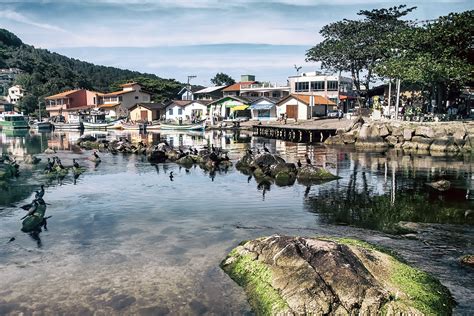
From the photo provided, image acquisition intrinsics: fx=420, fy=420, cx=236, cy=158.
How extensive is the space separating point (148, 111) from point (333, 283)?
274 feet

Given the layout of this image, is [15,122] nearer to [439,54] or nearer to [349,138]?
[349,138]

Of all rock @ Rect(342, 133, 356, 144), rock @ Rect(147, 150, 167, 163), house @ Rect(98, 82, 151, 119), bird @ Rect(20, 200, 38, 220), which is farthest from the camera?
house @ Rect(98, 82, 151, 119)

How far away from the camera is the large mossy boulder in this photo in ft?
32.4

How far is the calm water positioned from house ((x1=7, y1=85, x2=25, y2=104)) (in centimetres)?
9355

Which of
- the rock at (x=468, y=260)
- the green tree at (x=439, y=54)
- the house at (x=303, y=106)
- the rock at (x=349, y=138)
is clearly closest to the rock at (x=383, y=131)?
the rock at (x=349, y=138)

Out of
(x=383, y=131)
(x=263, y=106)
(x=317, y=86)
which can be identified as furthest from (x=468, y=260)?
(x=317, y=86)

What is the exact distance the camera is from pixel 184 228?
17797 millimetres

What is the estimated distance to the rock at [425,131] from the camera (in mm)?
43438

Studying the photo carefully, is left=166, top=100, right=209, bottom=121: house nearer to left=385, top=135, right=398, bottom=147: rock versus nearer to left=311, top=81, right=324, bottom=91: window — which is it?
left=311, top=81, right=324, bottom=91: window

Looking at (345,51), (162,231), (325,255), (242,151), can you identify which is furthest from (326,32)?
(325,255)

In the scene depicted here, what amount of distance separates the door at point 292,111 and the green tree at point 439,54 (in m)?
25.3

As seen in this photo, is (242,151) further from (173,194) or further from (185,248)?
(185,248)

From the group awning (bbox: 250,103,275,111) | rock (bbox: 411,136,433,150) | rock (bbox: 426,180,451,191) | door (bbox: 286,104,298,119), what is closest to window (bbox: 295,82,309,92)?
awning (bbox: 250,103,275,111)

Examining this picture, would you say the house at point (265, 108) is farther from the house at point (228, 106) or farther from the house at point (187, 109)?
the house at point (187, 109)
